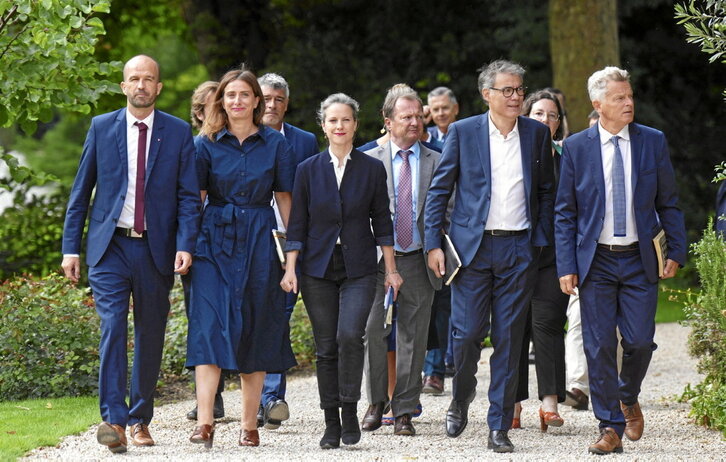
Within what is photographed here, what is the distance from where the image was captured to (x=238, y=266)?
6961 millimetres

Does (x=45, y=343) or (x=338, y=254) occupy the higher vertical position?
(x=338, y=254)

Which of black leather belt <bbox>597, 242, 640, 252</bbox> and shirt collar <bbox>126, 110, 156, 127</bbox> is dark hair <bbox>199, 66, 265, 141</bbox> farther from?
black leather belt <bbox>597, 242, 640, 252</bbox>

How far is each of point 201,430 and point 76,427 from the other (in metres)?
1.29

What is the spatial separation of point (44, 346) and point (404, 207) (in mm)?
3300

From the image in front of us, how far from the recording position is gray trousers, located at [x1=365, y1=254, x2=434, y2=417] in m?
7.70

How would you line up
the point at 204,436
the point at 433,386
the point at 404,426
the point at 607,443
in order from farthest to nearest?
the point at 433,386 < the point at 404,426 < the point at 204,436 < the point at 607,443

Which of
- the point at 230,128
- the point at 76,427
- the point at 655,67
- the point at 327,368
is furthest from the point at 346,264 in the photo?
the point at 655,67

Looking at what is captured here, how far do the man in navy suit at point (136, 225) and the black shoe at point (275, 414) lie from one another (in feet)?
3.32

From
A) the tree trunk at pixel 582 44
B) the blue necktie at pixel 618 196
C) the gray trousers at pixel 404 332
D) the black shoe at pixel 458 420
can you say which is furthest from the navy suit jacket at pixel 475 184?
the tree trunk at pixel 582 44

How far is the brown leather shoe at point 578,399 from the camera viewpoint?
28.1 ft

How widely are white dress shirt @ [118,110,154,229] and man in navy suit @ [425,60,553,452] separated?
5.72ft

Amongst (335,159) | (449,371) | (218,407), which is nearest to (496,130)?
(335,159)

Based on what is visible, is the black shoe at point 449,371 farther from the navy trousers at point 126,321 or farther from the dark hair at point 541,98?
the navy trousers at point 126,321

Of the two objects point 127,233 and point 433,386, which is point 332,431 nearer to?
point 127,233
